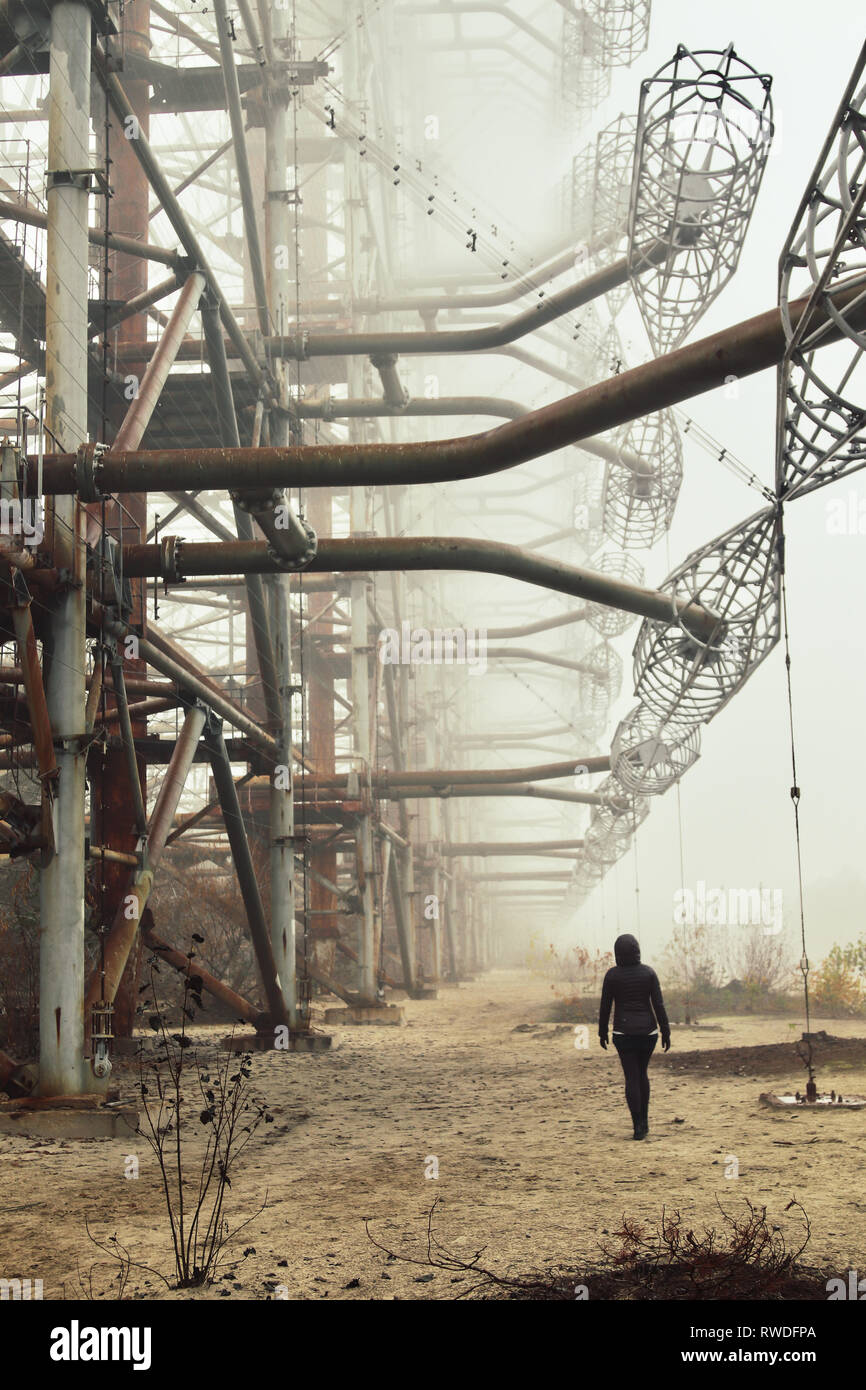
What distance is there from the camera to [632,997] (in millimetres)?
8688

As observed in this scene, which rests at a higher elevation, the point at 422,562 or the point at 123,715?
the point at 422,562

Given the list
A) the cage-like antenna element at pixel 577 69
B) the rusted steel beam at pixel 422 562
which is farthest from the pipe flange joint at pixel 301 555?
the cage-like antenna element at pixel 577 69

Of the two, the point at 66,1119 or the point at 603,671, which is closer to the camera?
the point at 66,1119

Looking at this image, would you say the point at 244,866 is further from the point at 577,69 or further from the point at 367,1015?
the point at 577,69

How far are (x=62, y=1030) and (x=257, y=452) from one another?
414 centimetres

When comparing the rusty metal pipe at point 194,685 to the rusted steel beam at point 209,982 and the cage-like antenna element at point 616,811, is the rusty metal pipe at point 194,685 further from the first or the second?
the cage-like antenna element at point 616,811

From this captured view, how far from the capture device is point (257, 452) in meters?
8.62

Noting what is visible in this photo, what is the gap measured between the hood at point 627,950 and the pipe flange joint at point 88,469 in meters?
4.71

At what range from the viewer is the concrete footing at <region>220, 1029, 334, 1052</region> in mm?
14367

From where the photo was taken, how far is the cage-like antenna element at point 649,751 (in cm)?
1445

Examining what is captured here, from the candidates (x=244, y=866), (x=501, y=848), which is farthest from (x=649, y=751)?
(x=501, y=848)

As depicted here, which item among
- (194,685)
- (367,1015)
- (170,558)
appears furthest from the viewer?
(367,1015)

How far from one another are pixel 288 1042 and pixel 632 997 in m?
6.83
